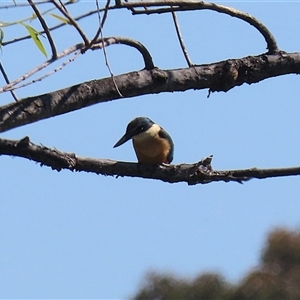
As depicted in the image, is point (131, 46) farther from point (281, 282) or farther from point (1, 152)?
point (281, 282)

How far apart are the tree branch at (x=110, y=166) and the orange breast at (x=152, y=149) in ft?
4.20

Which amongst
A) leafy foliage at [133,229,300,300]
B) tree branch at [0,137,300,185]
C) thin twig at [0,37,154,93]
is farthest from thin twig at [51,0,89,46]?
leafy foliage at [133,229,300,300]

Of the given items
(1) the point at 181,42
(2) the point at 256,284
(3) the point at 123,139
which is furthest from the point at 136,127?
(2) the point at 256,284

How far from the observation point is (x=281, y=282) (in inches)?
394

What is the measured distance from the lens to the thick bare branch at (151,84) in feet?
6.86

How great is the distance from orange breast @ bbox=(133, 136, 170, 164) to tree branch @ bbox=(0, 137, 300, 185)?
1.28m

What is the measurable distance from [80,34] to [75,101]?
229mm

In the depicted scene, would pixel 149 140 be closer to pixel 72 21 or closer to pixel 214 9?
pixel 214 9

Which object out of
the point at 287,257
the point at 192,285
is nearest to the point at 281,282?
the point at 287,257

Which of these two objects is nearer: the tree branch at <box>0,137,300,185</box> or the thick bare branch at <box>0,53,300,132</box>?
the thick bare branch at <box>0,53,300,132</box>

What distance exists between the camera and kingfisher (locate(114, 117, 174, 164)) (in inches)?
152

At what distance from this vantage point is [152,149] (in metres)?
3.87

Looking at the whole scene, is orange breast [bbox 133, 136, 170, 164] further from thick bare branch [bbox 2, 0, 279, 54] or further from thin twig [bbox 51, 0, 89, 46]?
thin twig [bbox 51, 0, 89, 46]

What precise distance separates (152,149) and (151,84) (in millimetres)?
1586
